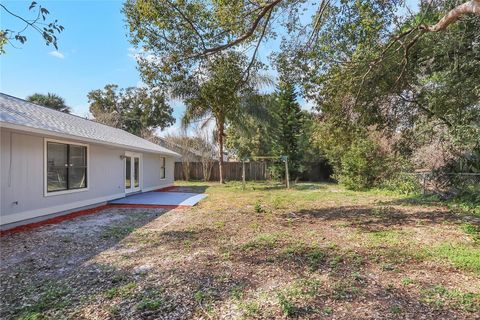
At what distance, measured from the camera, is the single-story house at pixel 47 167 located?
6.09 meters

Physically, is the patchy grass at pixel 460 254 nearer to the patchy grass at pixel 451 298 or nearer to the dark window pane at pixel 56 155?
the patchy grass at pixel 451 298

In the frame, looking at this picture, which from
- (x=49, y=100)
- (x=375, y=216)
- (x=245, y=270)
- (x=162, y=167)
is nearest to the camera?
(x=245, y=270)

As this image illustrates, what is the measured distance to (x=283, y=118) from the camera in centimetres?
2064

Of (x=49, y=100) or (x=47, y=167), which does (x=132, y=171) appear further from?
(x=49, y=100)

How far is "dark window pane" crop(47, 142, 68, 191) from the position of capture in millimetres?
7301

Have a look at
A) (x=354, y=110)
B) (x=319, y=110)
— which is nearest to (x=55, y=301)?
(x=319, y=110)

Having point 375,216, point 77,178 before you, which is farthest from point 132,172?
point 375,216

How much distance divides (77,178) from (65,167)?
62 centimetres

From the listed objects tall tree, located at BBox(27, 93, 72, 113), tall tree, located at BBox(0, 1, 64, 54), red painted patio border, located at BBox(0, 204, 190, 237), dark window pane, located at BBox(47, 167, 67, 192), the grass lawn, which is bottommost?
the grass lawn

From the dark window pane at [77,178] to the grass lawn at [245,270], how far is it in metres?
1.88

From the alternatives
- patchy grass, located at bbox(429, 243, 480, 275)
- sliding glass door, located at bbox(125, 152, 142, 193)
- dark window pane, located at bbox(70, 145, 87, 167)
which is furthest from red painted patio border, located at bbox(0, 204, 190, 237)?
patchy grass, located at bbox(429, 243, 480, 275)

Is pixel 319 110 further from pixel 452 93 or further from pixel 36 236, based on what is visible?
pixel 36 236

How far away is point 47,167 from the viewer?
7.20 m

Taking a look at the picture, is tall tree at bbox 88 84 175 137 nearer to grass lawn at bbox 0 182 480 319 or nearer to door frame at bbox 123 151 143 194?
door frame at bbox 123 151 143 194
